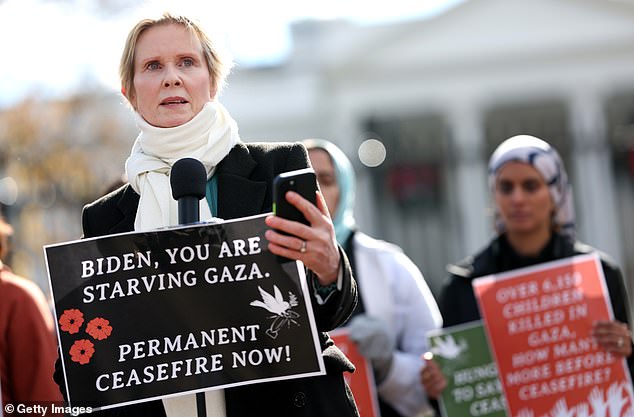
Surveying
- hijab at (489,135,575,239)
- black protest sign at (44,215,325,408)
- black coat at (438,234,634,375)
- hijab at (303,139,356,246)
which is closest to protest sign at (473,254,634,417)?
black coat at (438,234,634,375)

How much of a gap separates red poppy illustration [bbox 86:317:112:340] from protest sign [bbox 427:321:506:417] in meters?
2.35

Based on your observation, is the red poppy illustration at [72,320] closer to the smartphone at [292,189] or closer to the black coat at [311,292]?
the black coat at [311,292]

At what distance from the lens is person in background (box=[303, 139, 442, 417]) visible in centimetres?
525

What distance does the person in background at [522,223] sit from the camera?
212 inches

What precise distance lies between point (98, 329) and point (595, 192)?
27738 mm

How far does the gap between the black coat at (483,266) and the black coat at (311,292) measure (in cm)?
235

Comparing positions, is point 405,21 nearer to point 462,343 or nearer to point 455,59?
point 455,59

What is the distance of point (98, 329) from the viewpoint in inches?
115

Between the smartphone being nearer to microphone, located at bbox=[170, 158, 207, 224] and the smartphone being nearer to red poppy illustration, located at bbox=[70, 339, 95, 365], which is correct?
microphone, located at bbox=[170, 158, 207, 224]

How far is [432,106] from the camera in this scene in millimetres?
35219

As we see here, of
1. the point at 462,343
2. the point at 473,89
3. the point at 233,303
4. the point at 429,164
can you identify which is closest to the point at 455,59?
the point at 473,89

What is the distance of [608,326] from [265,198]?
222 cm

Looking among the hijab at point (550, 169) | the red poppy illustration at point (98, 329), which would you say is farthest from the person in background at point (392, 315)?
the red poppy illustration at point (98, 329)

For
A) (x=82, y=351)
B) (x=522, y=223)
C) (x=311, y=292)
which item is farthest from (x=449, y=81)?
(x=82, y=351)
